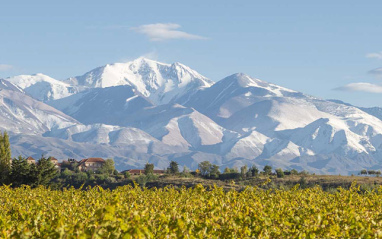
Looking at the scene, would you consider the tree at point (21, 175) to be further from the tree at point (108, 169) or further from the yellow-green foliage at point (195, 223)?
the tree at point (108, 169)

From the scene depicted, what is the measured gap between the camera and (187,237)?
1670 centimetres

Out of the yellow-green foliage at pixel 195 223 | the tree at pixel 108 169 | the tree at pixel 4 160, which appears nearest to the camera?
the yellow-green foliage at pixel 195 223

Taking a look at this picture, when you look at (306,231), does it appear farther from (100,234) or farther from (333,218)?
Answer: (100,234)

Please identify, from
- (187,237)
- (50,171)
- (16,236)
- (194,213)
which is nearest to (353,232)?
(187,237)

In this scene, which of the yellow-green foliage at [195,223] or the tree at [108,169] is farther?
the tree at [108,169]

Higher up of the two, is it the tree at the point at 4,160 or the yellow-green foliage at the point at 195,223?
the tree at the point at 4,160

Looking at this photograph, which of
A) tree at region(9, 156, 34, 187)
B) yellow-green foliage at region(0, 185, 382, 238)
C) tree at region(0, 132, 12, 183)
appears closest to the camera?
yellow-green foliage at region(0, 185, 382, 238)

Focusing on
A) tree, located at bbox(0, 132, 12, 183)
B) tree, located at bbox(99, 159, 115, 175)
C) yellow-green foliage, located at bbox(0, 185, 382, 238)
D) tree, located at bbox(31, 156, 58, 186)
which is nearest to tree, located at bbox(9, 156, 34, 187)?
tree, located at bbox(31, 156, 58, 186)

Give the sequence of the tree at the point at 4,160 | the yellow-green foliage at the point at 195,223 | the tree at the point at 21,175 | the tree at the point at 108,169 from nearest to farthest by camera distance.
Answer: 1. the yellow-green foliage at the point at 195,223
2. the tree at the point at 21,175
3. the tree at the point at 4,160
4. the tree at the point at 108,169

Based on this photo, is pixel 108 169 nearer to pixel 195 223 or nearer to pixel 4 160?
pixel 4 160

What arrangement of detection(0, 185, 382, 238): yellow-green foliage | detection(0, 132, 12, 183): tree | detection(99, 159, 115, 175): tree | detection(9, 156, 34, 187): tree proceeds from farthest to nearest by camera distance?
detection(99, 159, 115, 175): tree, detection(0, 132, 12, 183): tree, detection(9, 156, 34, 187): tree, detection(0, 185, 382, 238): yellow-green foliage

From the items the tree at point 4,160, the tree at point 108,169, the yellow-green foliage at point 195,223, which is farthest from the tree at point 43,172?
the tree at point 108,169

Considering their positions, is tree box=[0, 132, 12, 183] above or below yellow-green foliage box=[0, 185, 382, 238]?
above

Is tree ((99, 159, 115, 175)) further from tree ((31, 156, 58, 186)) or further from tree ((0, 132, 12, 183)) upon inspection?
tree ((31, 156, 58, 186))
